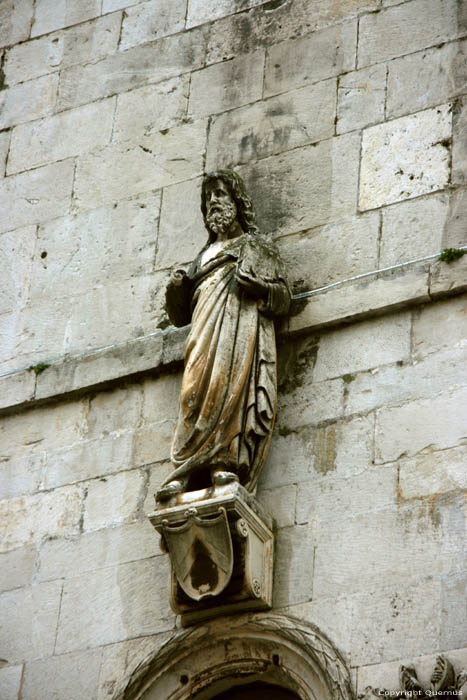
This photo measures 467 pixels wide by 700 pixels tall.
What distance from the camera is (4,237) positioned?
12312mm

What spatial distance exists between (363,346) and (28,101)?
393cm

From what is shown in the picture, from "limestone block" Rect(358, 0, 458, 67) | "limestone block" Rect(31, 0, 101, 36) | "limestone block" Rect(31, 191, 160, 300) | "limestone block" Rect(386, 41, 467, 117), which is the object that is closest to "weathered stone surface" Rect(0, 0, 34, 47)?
"limestone block" Rect(31, 0, 101, 36)

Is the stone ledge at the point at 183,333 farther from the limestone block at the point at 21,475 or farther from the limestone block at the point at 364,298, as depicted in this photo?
the limestone block at the point at 21,475

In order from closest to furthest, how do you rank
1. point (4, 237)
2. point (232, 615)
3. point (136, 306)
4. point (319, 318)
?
point (232, 615), point (319, 318), point (136, 306), point (4, 237)

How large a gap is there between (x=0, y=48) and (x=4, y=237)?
1.90 metres

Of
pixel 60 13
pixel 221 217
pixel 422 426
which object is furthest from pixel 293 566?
pixel 60 13

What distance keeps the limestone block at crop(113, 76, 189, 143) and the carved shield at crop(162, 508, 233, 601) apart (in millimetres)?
3574

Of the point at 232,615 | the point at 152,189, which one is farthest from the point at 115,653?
the point at 152,189

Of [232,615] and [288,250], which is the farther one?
[288,250]

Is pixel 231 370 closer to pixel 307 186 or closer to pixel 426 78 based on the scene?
pixel 307 186

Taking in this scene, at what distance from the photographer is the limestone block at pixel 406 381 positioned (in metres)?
9.95

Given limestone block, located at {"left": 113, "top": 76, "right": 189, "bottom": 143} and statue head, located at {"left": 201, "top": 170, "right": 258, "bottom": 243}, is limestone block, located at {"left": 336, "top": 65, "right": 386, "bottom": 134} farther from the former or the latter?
limestone block, located at {"left": 113, "top": 76, "right": 189, "bottom": 143}

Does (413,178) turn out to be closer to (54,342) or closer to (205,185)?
(205,185)

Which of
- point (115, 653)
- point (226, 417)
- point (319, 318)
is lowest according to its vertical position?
point (115, 653)
